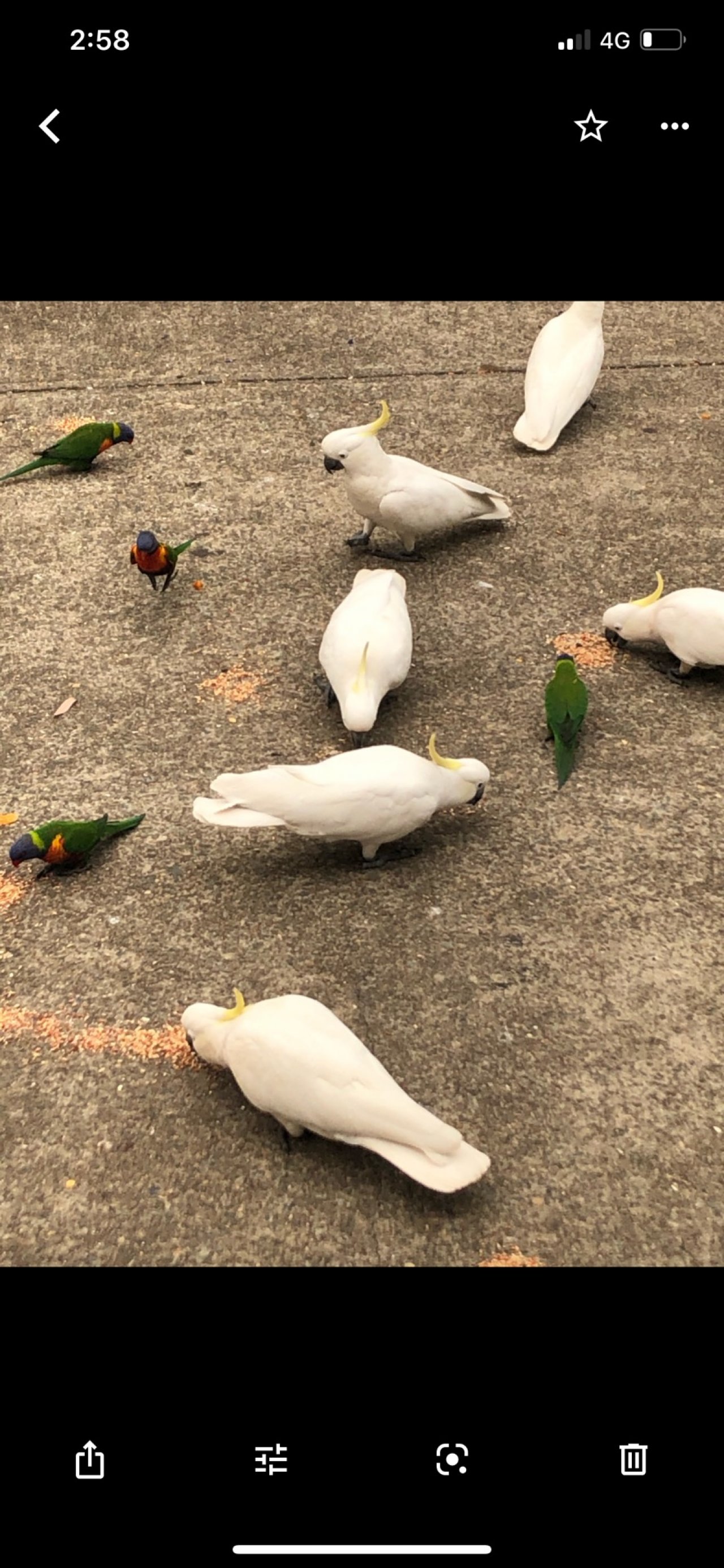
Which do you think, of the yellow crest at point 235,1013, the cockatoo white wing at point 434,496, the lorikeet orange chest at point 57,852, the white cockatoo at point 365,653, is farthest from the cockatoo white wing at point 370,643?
the yellow crest at point 235,1013

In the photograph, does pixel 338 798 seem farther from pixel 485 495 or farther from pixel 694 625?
pixel 485 495

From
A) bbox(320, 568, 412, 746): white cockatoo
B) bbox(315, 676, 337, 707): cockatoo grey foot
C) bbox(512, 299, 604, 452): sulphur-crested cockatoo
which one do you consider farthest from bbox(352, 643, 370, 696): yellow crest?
bbox(512, 299, 604, 452): sulphur-crested cockatoo

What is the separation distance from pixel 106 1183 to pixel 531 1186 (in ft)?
2.40

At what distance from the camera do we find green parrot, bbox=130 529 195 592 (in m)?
3.66

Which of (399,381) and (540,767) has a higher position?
(399,381)

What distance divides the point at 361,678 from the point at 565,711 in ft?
1.63

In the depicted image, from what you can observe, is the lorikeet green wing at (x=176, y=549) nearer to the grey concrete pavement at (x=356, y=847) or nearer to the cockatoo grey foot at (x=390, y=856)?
the grey concrete pavement at (x=356, y=847)

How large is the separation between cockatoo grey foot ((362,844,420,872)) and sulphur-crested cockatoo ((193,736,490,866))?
89 mm

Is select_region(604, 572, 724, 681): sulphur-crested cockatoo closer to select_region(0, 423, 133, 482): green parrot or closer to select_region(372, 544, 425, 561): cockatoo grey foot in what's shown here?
select_region(372, 544, 425, 561): cockatoo grey foot

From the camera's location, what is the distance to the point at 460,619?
3.73 meters

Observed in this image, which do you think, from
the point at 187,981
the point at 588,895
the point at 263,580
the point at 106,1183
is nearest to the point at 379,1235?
the point at 106,1183

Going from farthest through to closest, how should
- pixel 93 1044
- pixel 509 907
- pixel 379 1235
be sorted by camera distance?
1. pixel 509 907
2. pixel 93 1044
3. pixel 379 1235

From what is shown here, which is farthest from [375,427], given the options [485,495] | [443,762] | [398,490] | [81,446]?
[443,762]

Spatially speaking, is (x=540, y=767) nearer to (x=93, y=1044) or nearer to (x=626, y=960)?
(x=626, y=960)
